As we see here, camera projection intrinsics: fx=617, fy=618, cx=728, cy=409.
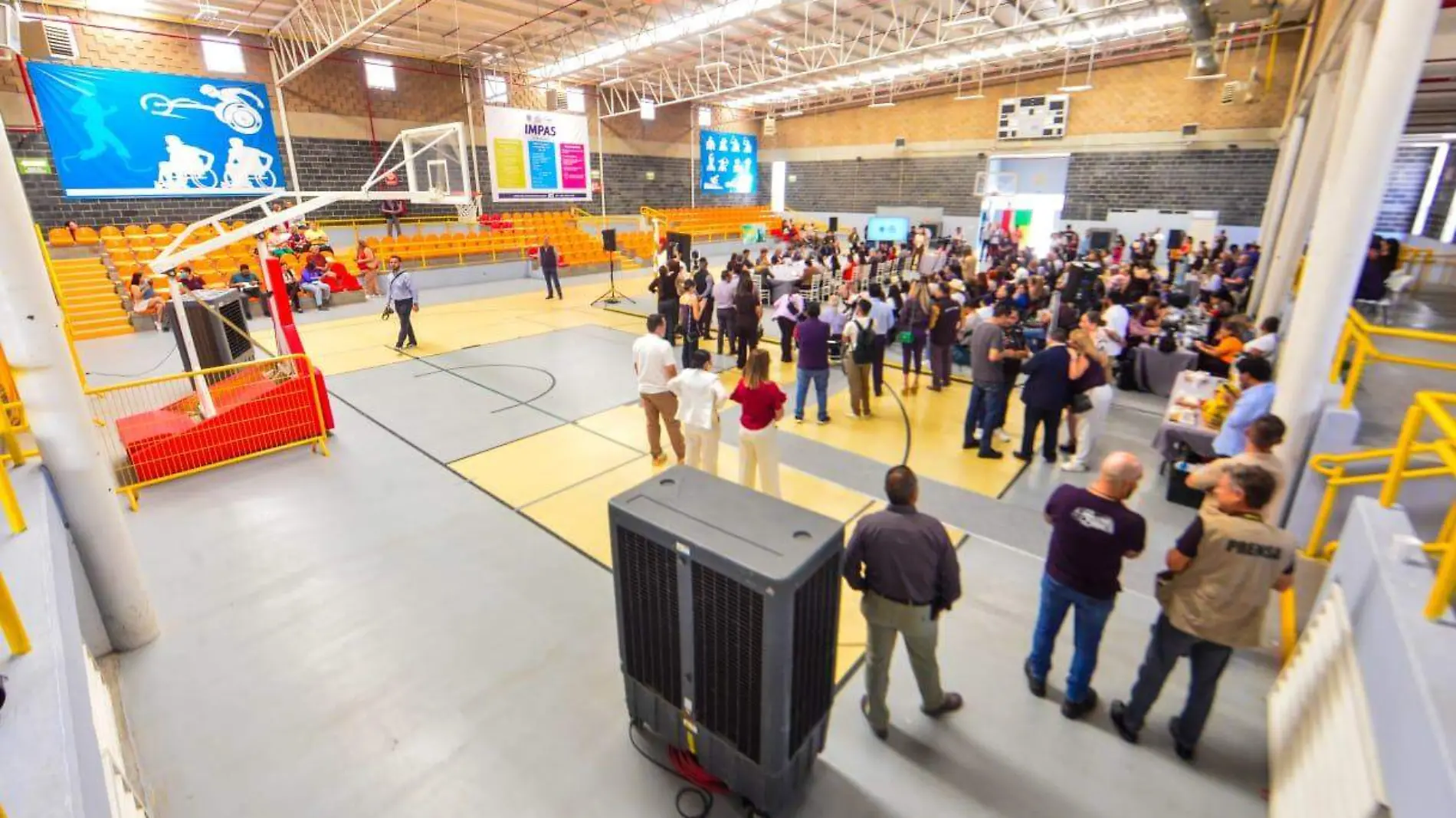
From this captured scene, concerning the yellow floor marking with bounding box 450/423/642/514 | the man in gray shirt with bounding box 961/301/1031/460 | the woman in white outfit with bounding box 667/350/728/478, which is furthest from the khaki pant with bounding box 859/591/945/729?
the man in gray shirt with bounding box 961/301/1031/460

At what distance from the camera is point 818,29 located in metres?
19.9

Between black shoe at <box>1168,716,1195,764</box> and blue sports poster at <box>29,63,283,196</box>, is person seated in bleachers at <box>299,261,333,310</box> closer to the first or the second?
blue sports poster at <box>29,63,283,196</box>

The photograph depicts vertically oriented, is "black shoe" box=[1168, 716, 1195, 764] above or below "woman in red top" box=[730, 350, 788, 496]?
below

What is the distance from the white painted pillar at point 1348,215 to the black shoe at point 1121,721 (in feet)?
9.13

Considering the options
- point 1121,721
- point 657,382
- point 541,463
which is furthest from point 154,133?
point 1121,721

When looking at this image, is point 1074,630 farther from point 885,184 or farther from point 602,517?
point 885,184

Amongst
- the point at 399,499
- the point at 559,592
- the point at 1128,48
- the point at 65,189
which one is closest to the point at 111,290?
the point at 65,189

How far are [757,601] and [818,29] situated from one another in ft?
71.7

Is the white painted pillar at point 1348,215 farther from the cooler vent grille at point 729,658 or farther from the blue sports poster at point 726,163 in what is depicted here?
the blue sports poster at point 726,163

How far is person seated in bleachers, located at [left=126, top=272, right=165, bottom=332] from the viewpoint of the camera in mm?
13453

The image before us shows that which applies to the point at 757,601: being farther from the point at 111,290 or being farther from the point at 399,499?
the point at 111,290

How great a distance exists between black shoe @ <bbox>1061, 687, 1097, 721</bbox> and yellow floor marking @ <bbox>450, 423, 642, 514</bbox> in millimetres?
3976

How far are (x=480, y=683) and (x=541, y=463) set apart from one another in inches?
129

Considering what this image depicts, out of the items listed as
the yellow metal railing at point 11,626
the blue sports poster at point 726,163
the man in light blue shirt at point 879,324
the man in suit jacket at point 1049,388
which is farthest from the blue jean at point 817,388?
the blue sports poster at point 726,163
